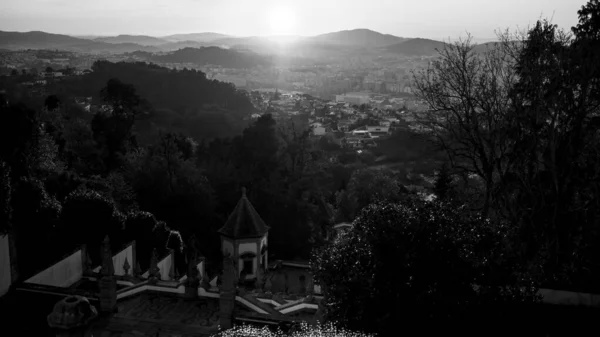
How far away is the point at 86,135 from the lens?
93.2ft

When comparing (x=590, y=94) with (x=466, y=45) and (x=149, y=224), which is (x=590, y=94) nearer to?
(x=466, y=45)

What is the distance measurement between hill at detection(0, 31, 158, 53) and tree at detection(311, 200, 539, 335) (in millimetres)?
110286

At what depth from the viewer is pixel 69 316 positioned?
6852 mm

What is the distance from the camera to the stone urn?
683 centimetres

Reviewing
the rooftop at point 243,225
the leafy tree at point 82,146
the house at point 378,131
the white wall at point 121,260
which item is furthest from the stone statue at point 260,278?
the house at point 378,131

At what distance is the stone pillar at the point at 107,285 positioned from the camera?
11695 millimetres

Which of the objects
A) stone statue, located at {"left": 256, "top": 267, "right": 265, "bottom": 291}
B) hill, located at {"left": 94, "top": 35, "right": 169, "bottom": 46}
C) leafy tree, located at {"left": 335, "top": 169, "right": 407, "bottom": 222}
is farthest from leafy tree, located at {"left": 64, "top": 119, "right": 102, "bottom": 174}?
hill, located at {"left": 94, "top": 35, "right": 169, "bottom": 46}

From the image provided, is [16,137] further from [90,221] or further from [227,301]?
[227,301]

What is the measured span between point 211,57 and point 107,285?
110651mm

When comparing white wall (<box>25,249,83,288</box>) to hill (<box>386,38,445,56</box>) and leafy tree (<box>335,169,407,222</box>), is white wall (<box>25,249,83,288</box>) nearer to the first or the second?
leafy tree (<box>335,169,407,222</box>)

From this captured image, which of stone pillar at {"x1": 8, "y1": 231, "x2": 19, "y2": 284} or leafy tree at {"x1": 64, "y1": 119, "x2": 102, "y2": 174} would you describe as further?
leafy tree at {"x1": 64, "y1": 119, "x2": 102, "y2": 174}

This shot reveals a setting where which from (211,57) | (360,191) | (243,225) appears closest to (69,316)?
(243,225)

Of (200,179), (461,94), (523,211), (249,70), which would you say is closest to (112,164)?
(200,179)

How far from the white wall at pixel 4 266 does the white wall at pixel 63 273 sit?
477 mm
